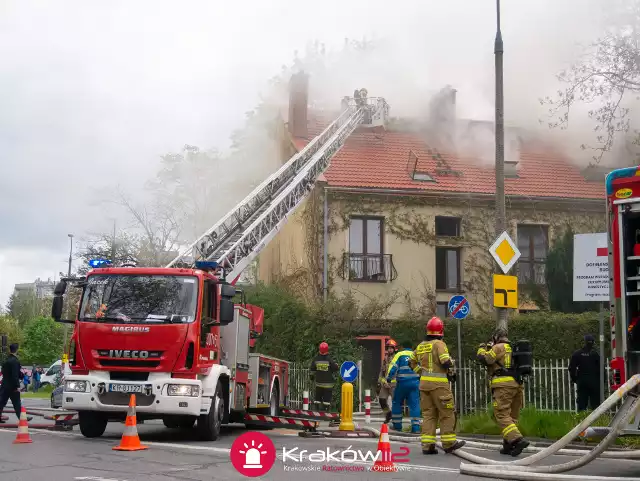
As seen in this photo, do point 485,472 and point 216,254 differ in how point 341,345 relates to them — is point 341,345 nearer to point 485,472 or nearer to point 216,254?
point 216,254

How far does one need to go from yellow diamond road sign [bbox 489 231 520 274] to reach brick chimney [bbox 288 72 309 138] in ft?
58.7

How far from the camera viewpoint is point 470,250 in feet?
94.1

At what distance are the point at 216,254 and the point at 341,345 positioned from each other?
4.61 m

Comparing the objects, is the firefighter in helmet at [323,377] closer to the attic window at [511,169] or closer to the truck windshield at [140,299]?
the truck windshield at [140,299]

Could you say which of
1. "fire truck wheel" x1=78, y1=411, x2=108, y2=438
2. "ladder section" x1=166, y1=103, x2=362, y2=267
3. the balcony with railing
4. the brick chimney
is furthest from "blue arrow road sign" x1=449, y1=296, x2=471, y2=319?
the brick chimney

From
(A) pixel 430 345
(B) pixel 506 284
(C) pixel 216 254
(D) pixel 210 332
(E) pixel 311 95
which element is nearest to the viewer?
(A) pixel 430 345

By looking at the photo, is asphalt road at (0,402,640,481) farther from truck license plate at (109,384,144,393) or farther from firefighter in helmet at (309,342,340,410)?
firefighter in helmet at (309,342,340,410)

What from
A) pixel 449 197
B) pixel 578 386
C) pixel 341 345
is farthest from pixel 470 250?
pixel 578 386

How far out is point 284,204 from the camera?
23.7m

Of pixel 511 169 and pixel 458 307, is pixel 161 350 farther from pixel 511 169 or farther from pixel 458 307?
pixel 511 169

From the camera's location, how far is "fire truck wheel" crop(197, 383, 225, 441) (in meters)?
11.8

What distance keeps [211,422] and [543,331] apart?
40.1ft

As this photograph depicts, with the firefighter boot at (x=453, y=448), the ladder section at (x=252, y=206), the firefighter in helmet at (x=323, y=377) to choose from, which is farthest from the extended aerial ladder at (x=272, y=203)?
the firefighter boot at (x=453, y=448)

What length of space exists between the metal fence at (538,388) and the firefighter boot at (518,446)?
4695 mm
